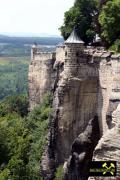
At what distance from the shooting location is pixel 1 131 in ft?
154

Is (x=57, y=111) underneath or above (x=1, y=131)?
above

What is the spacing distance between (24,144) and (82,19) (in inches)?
381

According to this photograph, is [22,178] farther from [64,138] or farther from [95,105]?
[95,105]

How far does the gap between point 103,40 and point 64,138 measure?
7461mm

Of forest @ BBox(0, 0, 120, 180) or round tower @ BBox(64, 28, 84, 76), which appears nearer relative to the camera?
round tower @ BBox(64, 28, 84, 76)

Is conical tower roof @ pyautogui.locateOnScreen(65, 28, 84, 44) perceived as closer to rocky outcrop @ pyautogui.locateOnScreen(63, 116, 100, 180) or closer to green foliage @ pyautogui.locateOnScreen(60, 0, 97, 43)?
rocky outcrop @ pyautogui.locateOnScreen(63, 116, 100, 180)

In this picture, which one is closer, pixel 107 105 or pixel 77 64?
pixel 107 105

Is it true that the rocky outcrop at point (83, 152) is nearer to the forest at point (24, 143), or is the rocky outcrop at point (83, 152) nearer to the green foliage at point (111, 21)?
the forest at point (24, 143)

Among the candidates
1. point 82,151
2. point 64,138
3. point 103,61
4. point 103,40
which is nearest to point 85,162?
point 82,151

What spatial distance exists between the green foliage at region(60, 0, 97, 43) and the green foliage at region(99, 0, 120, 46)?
11.7 ft

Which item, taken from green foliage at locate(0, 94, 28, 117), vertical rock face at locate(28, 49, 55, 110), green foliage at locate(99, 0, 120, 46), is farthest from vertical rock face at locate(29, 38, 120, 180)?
green foliage at locate(0, 94, 28, 117)

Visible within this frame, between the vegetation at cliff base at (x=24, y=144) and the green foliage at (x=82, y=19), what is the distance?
197 inches

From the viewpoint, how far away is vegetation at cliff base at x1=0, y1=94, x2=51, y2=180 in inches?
1593

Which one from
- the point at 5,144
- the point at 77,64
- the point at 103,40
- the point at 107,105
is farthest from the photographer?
the point at 5,144
